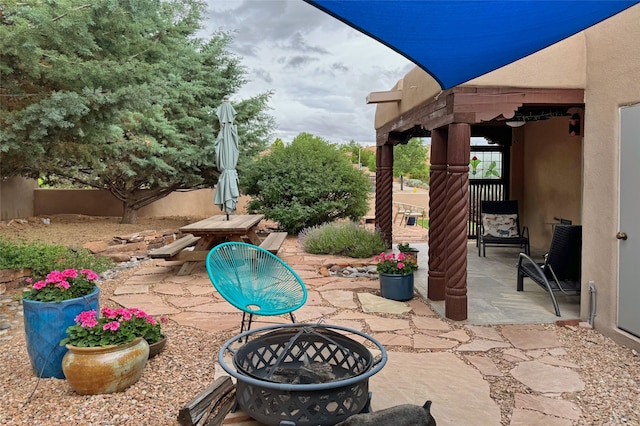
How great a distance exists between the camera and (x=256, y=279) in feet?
12.8

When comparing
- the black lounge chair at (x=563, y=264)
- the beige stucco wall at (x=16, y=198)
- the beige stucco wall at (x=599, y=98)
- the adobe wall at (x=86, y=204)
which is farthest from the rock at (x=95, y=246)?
the black lounge chair at (x=563, y=264)

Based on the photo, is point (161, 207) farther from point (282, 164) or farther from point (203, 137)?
point (282, 164)

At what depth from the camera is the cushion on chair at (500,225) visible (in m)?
7.51

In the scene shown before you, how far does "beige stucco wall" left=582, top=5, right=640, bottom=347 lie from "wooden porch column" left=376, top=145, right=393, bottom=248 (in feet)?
13.0

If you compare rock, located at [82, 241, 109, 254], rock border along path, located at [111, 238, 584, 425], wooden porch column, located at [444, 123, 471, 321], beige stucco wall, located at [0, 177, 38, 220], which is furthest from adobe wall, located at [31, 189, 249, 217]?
wooden porch column, located at [444, 123, 471, 321]

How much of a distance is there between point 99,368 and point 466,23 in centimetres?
268

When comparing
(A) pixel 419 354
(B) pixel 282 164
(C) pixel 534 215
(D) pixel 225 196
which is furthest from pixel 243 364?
(B) pixel 282 164

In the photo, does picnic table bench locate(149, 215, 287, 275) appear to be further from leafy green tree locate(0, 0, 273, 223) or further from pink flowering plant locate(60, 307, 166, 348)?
pink flowering plant locate(60, 307, 166, 348)

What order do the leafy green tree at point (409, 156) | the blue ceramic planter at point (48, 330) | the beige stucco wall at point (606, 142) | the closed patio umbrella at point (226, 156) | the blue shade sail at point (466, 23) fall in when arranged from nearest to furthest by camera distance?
the blue shade sail at point (466, 23), the blue ceramic planter at point (48, 330), the beige stucco wall at point (606, 142), the closed patio umbrella at point (226, 156), the leafy green tree at point (409, 156)

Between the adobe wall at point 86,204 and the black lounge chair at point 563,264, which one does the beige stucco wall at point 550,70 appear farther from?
the adobe wall at point 86,204

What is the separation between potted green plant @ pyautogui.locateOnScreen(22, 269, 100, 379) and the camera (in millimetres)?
2938

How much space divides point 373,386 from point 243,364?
36.4 inches

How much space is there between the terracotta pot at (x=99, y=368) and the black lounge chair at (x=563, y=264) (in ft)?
12.2

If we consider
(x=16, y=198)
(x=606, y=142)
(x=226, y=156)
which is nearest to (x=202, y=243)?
(x=226, y=156)
